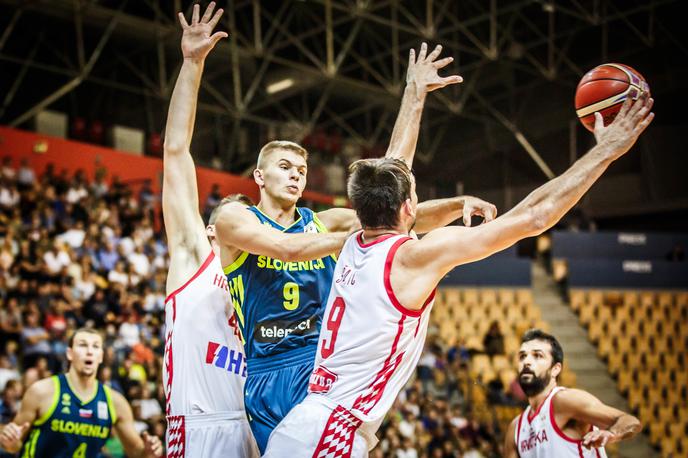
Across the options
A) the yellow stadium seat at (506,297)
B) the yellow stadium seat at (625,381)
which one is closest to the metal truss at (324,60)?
the yellow stadium seat at (506,297)

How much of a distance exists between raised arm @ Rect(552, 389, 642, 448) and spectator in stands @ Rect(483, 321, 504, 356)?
38.2ft

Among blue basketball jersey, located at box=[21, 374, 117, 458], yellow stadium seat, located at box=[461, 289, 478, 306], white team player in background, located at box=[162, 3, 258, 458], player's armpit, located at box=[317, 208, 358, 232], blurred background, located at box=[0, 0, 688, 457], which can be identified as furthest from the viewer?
yellow stadium seat, located at box=[461, 289, 478, 306]

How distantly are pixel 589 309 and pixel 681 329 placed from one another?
7.14 feet

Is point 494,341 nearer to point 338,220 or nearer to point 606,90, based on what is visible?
point 338,220

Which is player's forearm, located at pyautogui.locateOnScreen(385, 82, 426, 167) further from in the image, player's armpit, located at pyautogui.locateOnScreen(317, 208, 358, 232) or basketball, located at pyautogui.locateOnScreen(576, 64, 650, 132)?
basketball, located at pyautogui.locateOnScreen(576, 64, 650, 132)

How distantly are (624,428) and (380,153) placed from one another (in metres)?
21.7

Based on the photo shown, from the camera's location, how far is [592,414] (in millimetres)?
5594

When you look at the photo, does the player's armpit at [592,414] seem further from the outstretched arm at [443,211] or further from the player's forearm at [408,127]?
the player's forearm at [408,127]

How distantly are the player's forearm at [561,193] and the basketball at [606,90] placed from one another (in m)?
0.96

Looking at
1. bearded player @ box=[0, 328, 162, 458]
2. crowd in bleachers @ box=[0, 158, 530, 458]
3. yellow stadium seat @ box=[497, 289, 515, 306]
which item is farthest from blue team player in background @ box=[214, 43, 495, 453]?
yellow stadium seat @ box=[497, 289, 515, 306]

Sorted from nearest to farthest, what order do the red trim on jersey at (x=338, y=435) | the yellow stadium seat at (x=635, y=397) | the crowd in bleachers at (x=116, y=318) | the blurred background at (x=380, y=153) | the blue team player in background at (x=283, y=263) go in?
the red trim on jersey at (x=338, y=435)
the blue team player in background at (x=283, y=263)
the crowd in bleachers at (x=116, y=318)
the blurred background at (x=380, y=153)
the yellow stadium seat at (x=635, y=397)

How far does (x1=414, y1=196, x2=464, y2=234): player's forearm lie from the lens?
13.3 feet

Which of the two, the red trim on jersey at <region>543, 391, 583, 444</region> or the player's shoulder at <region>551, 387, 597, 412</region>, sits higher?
→ the player's shoulder at <region>551, 387, 597, 412</region>

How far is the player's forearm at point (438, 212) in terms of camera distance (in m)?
4.04
